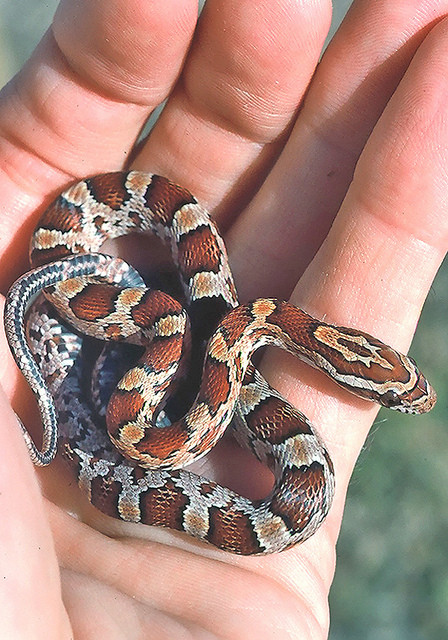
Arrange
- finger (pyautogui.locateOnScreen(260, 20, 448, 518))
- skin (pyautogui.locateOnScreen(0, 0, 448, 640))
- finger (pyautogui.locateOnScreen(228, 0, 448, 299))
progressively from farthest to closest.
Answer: finger (pyautogui.locateOnScreen(228, 0, 448, 299))
finger (pyautogui.locateOnScreen(260, 20, 448, 518))
skin (pyautogui.locateOnScreen(0, 0, 448, 640))

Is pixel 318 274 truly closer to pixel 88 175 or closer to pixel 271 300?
pixel 271 300

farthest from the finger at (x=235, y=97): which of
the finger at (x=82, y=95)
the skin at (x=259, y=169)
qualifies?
the finger at (x=82, y=95)

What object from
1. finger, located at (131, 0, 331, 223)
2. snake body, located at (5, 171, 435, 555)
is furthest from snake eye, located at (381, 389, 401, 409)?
finger, located at (131, 0, 331, 223)

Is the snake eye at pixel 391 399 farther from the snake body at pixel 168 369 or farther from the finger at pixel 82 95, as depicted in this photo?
the finger at pixel 82 95

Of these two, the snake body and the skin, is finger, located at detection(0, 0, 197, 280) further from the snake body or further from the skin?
the snake body

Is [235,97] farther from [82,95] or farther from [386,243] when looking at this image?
[386,243]

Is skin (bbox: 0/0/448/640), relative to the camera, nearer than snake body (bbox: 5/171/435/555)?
Yes

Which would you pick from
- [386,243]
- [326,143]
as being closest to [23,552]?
[386,243]

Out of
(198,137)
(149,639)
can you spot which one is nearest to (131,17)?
(198,137)
